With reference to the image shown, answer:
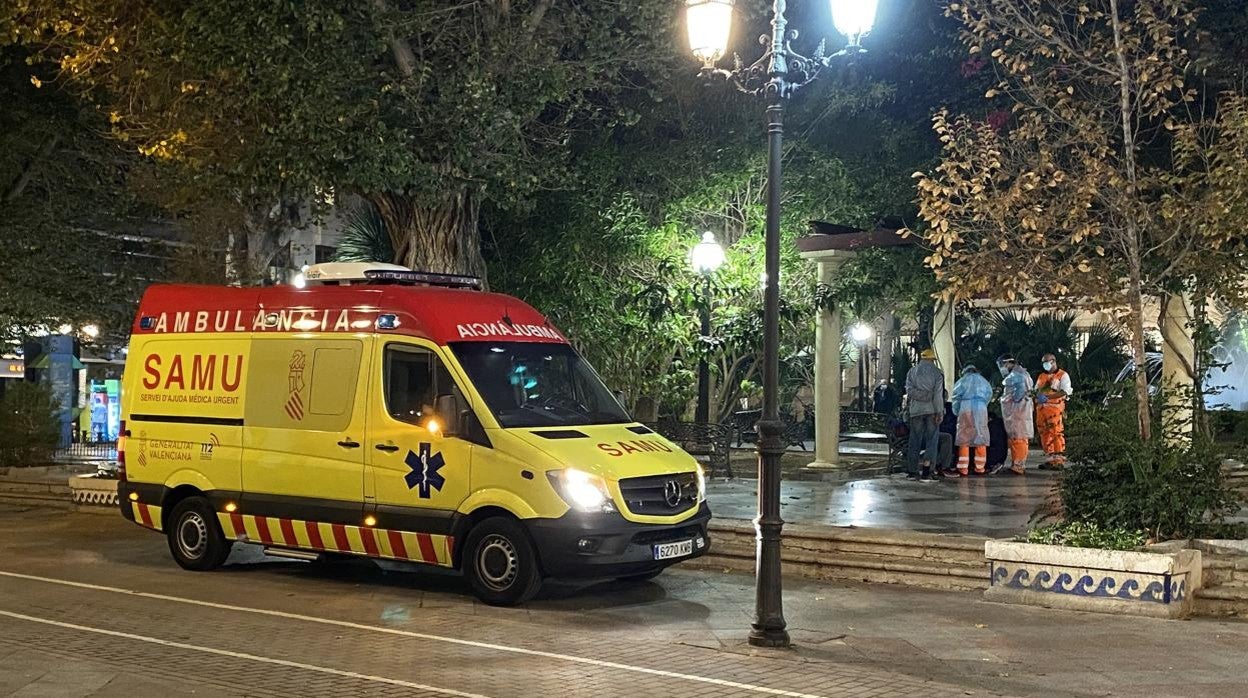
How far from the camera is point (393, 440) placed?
36.5ft

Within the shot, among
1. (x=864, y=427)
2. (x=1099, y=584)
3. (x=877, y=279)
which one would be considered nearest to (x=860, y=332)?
(x=864, y=427)

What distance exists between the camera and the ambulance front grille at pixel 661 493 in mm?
10492

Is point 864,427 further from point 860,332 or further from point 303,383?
point 303,383

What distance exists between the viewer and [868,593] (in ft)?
37.3

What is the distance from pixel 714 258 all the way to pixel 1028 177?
7.11 metres

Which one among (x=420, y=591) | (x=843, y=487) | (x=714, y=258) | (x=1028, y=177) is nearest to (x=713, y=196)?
(x=714, y=258)

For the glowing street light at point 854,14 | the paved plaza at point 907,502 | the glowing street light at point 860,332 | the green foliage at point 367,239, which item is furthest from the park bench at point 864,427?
the glowing street light at point 854,14

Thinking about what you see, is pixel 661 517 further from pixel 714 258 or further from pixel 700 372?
pixel 700 372

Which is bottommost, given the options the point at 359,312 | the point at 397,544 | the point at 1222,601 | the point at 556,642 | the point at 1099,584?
the point at 556,642

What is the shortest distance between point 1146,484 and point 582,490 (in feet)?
15.5

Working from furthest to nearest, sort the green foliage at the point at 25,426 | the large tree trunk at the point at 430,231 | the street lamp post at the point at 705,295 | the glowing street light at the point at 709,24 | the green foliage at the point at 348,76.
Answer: the green foliage at the point at 25,426
the street lamp post at the point at 705,295
the large tree trunk at the point at 430,231
the green foliage at the point at 348,76
the glowing street light at the point at 709,24

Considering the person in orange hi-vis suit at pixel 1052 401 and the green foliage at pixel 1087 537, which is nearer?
the green foliage at pixel 1087 537

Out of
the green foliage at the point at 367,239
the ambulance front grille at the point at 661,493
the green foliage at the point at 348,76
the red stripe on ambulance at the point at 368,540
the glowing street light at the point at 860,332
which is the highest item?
the green foliage at the point at 348,76

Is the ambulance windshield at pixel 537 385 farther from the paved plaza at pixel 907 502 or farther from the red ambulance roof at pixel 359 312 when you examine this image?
the paved plaza at pixel 907 502
